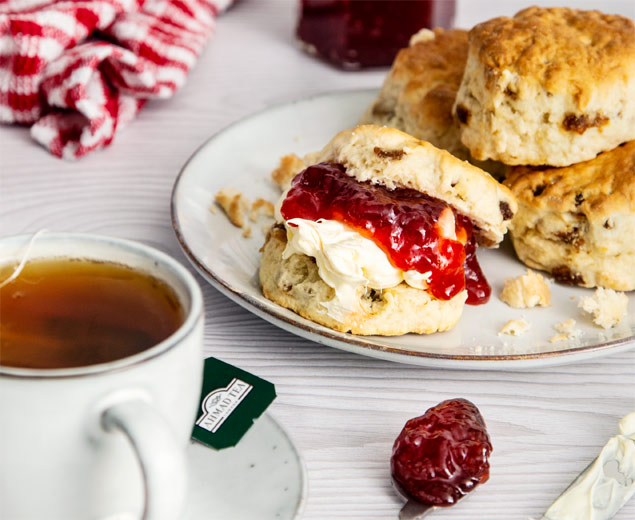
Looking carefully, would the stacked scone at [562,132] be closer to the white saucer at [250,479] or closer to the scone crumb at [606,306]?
the scone crumb at [606,306]

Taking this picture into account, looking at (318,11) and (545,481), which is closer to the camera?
(545,481)

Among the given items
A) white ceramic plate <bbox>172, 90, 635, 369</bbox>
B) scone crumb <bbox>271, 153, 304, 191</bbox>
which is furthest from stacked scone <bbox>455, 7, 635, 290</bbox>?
scone crumb <bbox>271, 153, 304, 191</bbox>

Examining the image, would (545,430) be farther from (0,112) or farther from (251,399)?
(0,112)

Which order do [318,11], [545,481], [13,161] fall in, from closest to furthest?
[545,481], [13,161], [318,11]

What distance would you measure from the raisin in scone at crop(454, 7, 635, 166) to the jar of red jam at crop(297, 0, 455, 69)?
969 millimetres

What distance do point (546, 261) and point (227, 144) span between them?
985mm

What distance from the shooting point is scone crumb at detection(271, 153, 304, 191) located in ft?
7.49

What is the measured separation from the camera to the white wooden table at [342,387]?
1.39 meters

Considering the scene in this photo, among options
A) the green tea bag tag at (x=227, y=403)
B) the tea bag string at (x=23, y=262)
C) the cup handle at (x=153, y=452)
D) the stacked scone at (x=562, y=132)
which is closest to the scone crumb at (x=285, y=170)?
the stacked scone at (x=562, y=132)

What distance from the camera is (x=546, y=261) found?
6.55 feet

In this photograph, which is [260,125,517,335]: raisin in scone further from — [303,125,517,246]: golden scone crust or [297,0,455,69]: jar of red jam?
[297,0,455,69]: jar of red jam

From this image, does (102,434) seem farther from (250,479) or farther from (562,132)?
(562,132)

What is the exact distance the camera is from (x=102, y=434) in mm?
994

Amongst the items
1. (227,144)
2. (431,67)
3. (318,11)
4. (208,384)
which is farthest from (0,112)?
(208,384)
